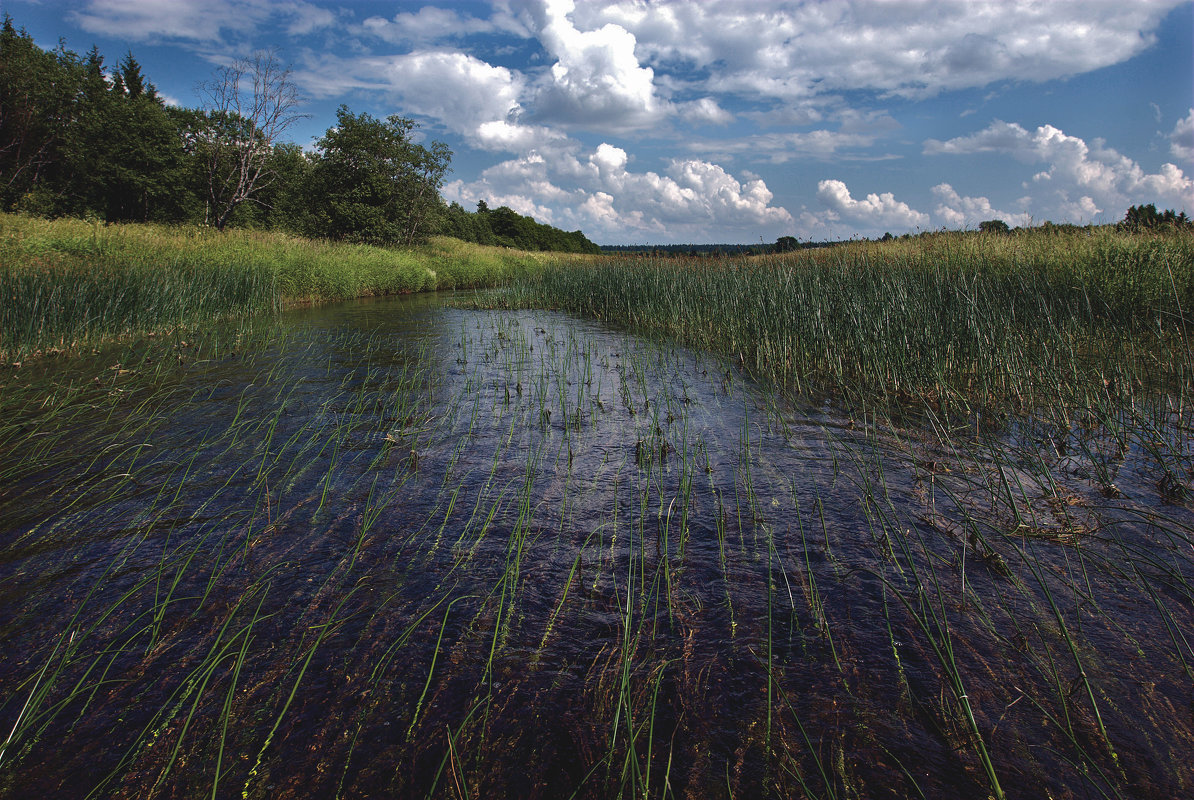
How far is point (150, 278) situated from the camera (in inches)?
359

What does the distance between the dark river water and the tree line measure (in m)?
25.0

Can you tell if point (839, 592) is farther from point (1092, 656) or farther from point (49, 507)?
point (49, 507)

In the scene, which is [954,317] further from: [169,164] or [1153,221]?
[169,164]

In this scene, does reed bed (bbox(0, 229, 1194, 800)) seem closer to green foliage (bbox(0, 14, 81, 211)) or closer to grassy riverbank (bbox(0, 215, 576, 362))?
grassy riverbank (bbox(0, 215, 576, 362))

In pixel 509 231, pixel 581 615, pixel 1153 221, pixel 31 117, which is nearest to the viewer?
Result: pixel 581 615

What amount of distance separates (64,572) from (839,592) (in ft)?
12.1

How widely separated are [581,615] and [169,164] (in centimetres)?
3746

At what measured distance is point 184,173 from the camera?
28.5 meters

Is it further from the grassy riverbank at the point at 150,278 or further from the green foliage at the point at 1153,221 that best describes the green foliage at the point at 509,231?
the green foliage at the point at 1153,221

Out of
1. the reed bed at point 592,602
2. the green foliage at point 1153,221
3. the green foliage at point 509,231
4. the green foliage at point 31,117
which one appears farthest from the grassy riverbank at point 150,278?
the green foliage at point 509,231

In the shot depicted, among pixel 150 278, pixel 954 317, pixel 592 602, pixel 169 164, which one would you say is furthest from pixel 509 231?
pixel 592 602

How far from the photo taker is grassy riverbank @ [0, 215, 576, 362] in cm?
703

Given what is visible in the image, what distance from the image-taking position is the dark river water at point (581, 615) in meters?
1.66

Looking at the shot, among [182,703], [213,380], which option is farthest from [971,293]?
[213,380]
